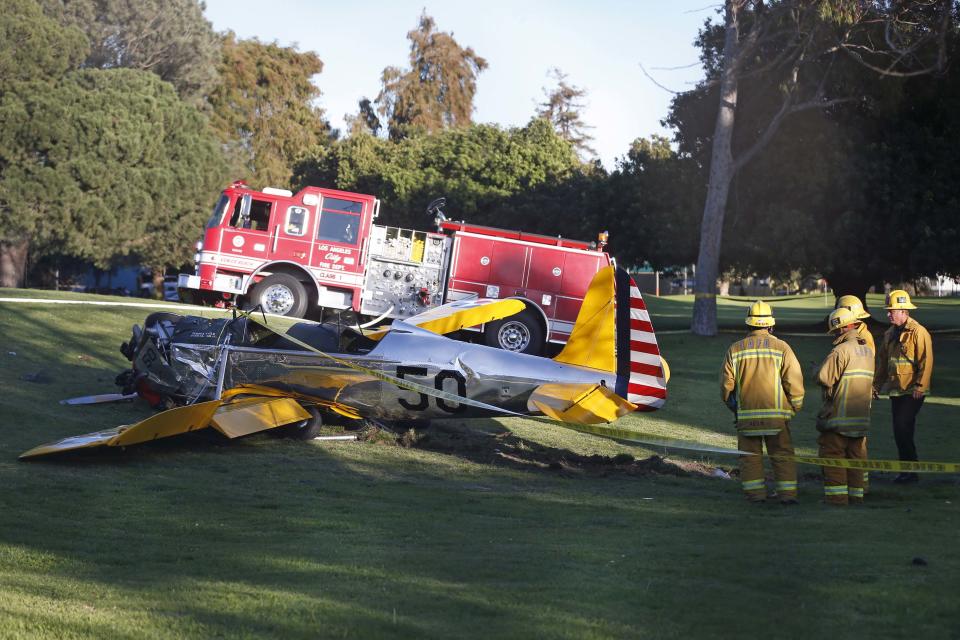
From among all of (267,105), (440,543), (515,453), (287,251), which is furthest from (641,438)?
(267,105)

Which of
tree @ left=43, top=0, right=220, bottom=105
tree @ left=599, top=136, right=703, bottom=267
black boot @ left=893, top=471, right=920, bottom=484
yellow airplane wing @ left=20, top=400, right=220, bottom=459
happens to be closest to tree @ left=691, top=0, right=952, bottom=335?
tree @ left=599, top=136, right=703, bottom=267

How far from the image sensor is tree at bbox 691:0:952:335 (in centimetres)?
2788

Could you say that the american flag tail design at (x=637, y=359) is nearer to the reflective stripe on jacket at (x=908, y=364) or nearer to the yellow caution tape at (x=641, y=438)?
the yellow caution tape at (x=641, y=438)

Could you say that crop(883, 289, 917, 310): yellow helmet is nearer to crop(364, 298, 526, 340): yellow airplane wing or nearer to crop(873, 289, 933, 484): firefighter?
crop(873, 289, 933, 484): firefighter

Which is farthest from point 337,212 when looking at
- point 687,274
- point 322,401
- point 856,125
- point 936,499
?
point 687,274

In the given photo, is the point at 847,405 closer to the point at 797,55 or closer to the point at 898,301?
the point at 898,301

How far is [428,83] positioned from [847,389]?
6118 centimetres

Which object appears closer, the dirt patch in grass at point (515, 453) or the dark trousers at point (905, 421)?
the dark trousers at point (905, 421)

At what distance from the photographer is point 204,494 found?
29.2 feet

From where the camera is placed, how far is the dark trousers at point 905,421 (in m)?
10.8

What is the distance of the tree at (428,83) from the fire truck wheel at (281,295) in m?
47.4

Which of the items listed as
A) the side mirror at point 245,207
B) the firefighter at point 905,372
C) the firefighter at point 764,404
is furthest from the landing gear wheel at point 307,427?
the side mirror at point 245,207

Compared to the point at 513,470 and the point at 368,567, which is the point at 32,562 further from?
the point at 513,470

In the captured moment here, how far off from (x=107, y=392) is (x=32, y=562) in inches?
346
